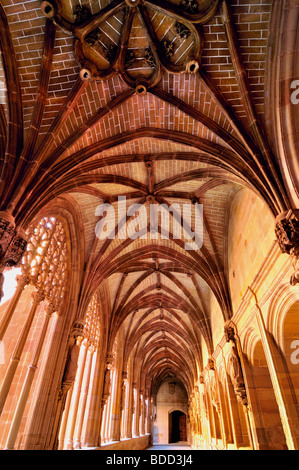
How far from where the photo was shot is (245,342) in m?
7.48

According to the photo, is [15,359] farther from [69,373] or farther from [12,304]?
[69,373]

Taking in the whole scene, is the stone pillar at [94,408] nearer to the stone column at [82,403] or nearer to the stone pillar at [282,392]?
the stone column at [82,403]

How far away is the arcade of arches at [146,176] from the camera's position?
523 cm

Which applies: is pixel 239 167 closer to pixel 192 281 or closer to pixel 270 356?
pixel 270 356

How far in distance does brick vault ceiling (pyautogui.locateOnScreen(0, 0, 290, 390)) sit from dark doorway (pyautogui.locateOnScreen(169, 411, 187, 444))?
1380 inches

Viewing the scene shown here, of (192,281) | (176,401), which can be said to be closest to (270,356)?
(192,281)

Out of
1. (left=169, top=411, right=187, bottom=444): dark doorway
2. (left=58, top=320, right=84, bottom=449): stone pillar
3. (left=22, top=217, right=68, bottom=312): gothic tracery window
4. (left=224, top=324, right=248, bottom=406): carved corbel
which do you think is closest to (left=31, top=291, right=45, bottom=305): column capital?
(left=22, top=217, right=68, bottom=312): gothic tracery window

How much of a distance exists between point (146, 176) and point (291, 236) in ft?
16.9

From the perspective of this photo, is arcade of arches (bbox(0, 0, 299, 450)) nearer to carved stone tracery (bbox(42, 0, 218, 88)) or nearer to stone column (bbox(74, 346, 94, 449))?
carved stone tracery (bbox(42, 0, 218, 88))

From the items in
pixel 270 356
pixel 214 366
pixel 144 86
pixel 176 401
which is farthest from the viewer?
pixel 176 401

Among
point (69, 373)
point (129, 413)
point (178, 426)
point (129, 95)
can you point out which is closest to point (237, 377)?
point (69, 373)

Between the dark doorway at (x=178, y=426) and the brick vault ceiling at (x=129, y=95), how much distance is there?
35059mm

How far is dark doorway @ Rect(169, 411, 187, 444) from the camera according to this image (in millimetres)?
33062

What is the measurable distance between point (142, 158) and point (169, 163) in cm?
86
